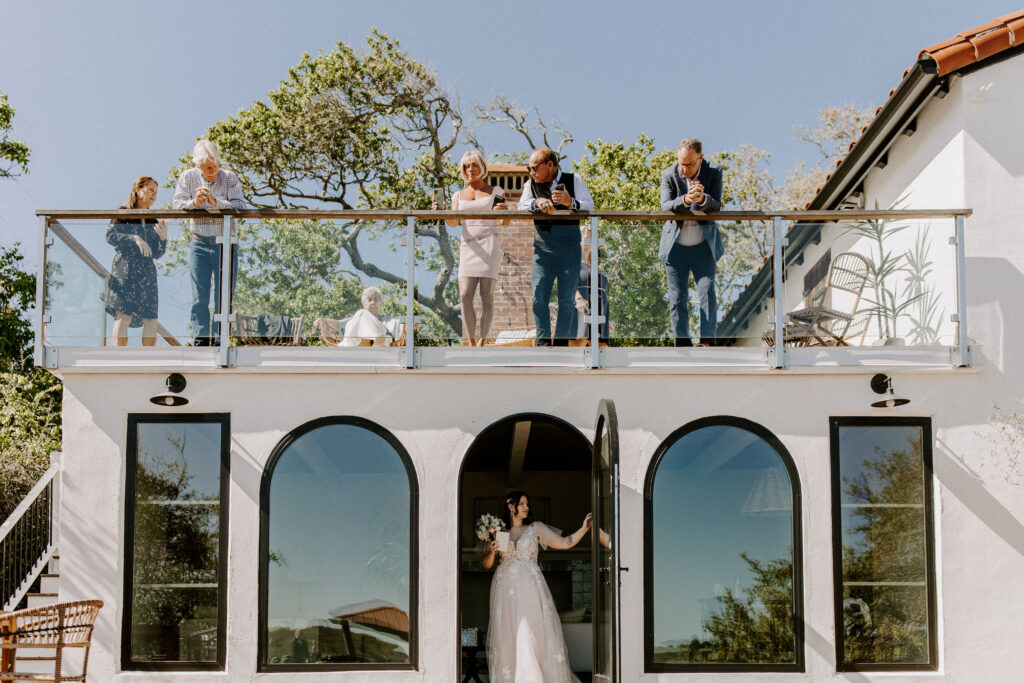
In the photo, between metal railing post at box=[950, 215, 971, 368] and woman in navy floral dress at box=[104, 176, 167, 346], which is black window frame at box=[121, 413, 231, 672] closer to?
woman in navy floral dress at box=[104, 176, 167, 346]

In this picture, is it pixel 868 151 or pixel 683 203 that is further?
pixel 868 151

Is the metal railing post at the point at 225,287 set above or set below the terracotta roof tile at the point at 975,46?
below

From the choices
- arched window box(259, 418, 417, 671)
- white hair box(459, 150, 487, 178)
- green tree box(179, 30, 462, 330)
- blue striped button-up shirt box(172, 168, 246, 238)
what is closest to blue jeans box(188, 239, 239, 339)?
blue striped button-up shirt box(172, 168, 246, 238)

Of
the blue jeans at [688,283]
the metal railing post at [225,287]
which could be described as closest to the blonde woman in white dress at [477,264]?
the blue jeans at [688,283]

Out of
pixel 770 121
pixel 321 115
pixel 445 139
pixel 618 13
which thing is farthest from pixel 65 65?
pixel 770 121

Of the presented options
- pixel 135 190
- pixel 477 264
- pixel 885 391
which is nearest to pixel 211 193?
pixel 135 190

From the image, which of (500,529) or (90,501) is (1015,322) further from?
(90,501)

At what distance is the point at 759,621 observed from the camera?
9.40 metres

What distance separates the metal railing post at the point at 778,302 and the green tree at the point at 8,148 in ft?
50.6

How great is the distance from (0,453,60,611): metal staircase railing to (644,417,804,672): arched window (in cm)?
566

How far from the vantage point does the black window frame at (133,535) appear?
926cm

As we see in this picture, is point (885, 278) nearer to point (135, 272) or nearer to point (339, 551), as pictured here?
point (339, 551)

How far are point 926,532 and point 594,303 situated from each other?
3212 mm

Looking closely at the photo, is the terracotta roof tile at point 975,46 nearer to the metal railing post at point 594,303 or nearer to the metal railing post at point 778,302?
the metal railing post at point 778,302
